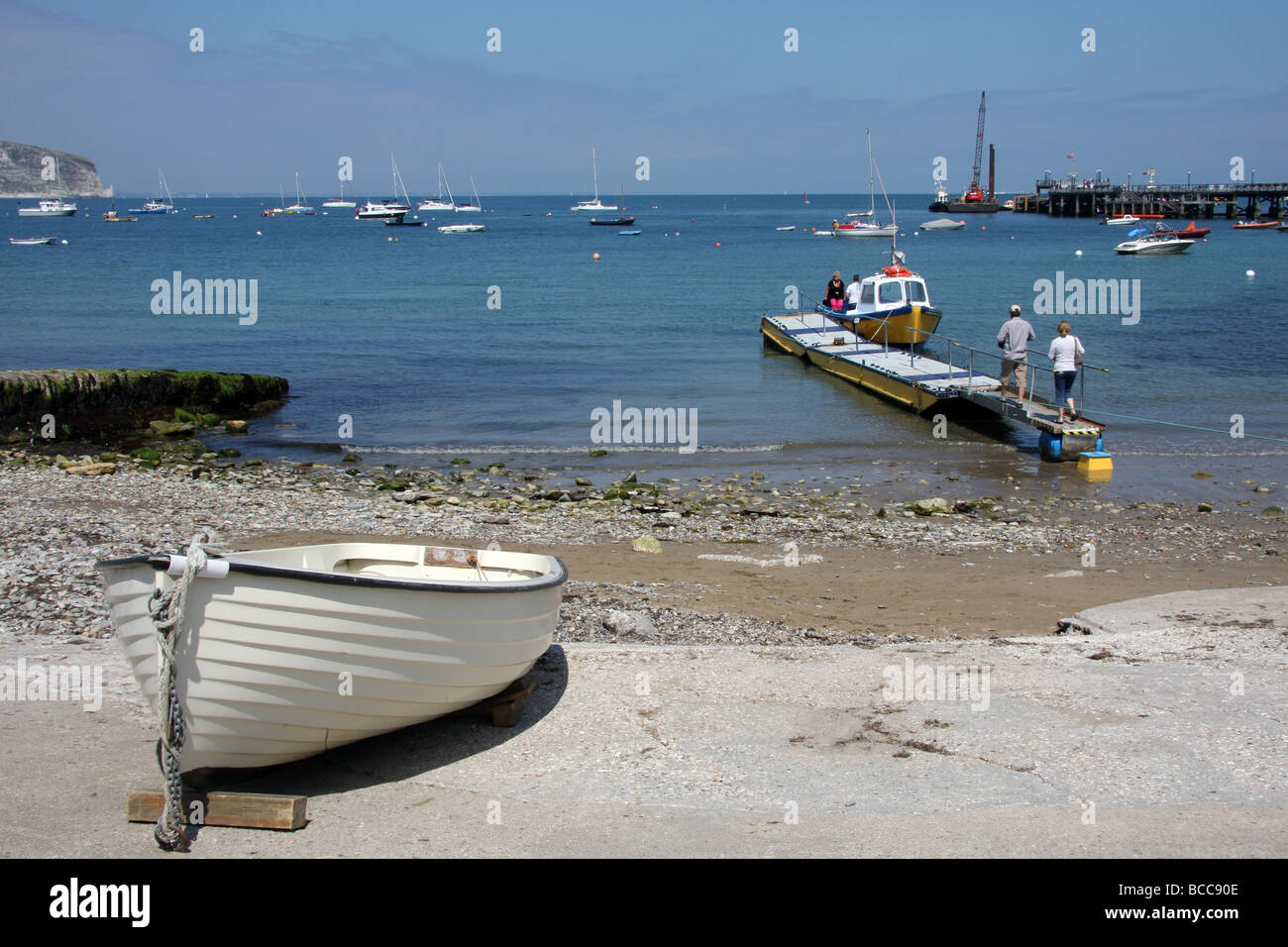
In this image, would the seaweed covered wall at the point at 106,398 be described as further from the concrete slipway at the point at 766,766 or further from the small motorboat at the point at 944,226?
the small motorboat at the point at 944,226

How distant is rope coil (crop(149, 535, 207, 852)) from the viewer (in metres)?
5.66

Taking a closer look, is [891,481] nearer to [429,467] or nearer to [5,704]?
[429,467]

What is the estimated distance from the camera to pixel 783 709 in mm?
8039

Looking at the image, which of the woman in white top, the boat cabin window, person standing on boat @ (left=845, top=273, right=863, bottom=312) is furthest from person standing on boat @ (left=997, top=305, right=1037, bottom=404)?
person standing on boat @ (left=845, top=273, right=863, bottom=312)

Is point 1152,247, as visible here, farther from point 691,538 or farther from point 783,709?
point 783,709

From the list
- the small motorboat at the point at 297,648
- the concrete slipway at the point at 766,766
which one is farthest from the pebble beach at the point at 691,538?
the small motorboat at the point at 297,648

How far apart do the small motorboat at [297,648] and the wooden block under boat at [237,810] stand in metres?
0.23

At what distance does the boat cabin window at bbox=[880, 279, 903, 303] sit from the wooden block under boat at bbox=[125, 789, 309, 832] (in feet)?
94.2

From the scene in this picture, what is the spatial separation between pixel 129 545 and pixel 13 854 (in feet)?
25.9

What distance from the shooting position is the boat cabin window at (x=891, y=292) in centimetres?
3228

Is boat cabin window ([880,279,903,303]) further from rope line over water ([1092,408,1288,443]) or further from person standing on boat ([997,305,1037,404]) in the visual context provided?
person standing on boat ([997,305,1037,404])

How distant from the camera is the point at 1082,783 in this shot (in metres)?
6.73

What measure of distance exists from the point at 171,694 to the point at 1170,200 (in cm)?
14542
